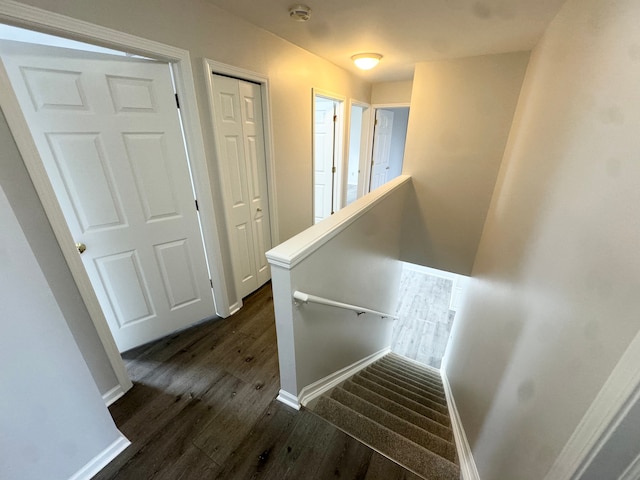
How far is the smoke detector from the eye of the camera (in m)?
1.63

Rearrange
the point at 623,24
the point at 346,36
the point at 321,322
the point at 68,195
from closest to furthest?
the point at 623,24 < the point at 68,195 < the point at 321,322 < the point at 346,36

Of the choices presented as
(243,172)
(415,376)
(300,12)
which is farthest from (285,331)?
(415,376)

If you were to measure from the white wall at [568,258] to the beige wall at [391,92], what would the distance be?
2.39 metres

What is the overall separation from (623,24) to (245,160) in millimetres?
2105

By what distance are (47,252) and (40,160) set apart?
0.41 m

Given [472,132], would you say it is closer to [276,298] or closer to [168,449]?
[276,298]

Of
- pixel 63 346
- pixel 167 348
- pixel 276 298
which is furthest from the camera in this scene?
pixel 167 348

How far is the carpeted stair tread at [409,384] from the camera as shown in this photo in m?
2.41

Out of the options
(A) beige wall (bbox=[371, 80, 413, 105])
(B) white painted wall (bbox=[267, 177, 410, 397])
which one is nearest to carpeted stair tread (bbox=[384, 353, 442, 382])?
(B) white painted wall (bbox=[267, 177, 410, 397])

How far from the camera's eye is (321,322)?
5.12 feet

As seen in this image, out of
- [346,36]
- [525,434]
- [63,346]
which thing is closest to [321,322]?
[525,434]

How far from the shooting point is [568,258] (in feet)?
2.86

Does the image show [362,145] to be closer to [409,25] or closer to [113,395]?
[409,25]

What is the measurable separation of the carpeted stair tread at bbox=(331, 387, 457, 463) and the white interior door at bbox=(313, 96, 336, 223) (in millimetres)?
2749
